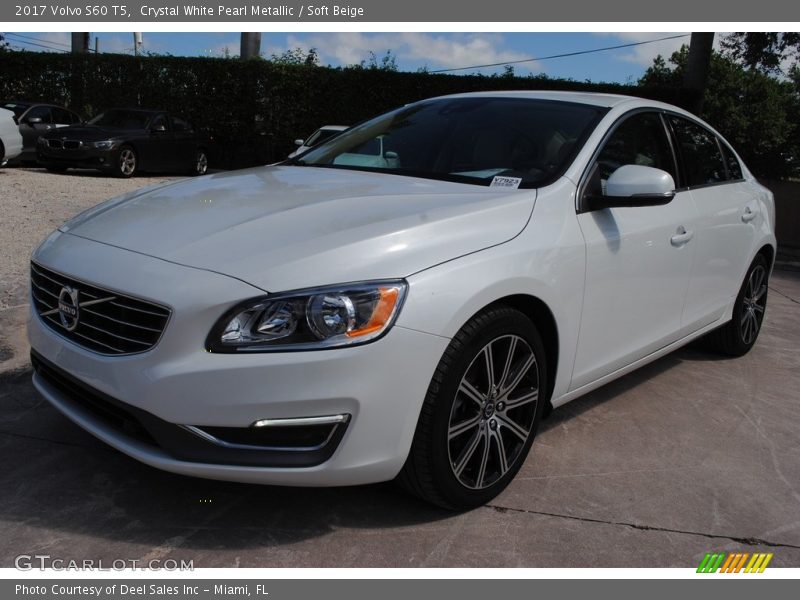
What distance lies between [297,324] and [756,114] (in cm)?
2466

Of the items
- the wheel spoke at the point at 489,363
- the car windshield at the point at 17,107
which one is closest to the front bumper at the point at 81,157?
the car windshield at the point at 17,107

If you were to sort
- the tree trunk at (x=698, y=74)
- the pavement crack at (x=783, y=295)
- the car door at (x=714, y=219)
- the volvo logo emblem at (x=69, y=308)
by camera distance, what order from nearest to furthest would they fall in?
the volvo logo emblem at (x=69, y=308), the car door at (x=714, y=219), the pavement crack at (x=783, y=295), the tree trunk at (x=698, y=74)

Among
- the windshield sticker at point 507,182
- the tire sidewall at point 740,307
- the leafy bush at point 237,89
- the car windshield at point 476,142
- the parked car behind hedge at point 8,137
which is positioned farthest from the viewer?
the leafy bush at point 237,89

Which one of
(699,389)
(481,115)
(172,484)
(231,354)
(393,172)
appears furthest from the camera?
(699,389)

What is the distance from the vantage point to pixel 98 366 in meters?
2.65

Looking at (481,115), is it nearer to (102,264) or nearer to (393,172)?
(393,172)

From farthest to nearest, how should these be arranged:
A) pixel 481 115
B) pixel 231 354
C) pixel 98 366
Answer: pixel 481 115 < pixel 98 366 < pixel 231 354

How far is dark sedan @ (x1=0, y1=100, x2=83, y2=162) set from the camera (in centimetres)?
1549

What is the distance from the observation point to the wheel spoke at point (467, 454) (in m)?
2.88

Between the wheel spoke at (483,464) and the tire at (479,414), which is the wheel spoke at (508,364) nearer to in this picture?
the tire at (479,414)

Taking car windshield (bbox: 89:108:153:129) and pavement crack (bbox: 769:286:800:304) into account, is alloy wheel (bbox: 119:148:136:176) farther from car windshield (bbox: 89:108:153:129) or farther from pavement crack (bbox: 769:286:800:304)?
pavement crack (bbox: 769:286:800:304)

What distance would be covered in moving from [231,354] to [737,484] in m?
2.32

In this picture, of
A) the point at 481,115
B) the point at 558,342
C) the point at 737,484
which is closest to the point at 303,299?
the point at 558,342

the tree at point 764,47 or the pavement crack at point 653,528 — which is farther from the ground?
the tree at point 764,47
